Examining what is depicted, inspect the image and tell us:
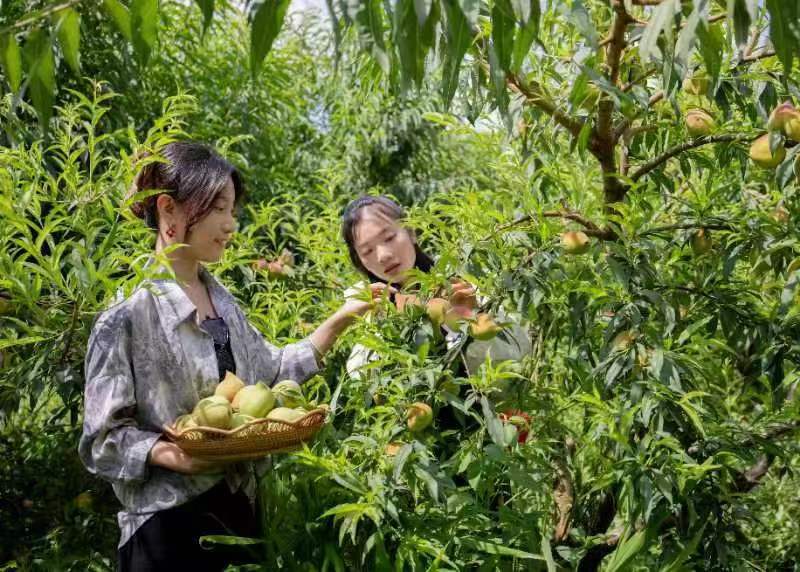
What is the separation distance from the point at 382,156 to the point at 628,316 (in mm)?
3686

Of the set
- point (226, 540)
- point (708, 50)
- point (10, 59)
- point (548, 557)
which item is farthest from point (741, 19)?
point (548, 557)

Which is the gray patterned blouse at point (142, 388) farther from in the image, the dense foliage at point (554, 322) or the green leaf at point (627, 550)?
the green leaf at point (627, 550)

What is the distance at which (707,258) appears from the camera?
2.12m

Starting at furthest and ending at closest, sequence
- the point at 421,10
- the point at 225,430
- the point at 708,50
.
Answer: the point at 225,430
the point at 708,50
the point at 421,10

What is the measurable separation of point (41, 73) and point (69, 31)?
49 mm

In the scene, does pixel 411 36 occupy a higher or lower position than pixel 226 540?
higher

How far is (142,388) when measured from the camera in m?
1.69

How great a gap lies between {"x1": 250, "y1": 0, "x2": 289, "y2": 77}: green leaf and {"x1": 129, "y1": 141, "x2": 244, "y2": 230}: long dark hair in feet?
2.98

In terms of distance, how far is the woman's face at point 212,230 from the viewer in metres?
1.75

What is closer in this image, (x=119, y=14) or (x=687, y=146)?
(x=119, y=14)

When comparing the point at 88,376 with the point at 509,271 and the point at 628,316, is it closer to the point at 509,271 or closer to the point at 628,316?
the point at 509,271

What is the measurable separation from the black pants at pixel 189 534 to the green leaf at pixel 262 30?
1.04 metres

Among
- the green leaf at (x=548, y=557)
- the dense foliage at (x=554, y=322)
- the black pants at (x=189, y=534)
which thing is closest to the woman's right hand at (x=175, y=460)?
the black pants at (x=189, y=534)

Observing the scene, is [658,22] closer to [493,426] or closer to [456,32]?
[456,32]
